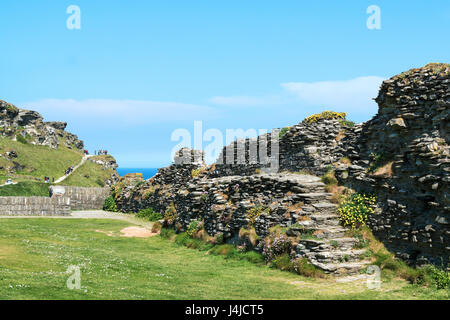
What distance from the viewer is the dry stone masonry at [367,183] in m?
15.5

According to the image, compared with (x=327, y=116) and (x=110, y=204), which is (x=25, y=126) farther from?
(x=327, y=116)

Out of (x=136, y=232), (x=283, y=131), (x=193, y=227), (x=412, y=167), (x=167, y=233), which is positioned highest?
(x=283, y=131)

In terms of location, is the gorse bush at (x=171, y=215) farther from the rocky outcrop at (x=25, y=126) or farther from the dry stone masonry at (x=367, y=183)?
the rocky outcrop at (x=25, y=126)

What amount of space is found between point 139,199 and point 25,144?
76.0 m

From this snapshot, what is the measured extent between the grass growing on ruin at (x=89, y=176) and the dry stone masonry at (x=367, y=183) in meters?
66.9

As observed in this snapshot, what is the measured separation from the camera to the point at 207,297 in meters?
13.1

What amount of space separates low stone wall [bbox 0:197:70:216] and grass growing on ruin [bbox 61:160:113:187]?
149ft

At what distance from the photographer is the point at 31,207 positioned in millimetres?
37938

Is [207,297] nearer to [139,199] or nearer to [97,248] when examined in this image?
[97,248]

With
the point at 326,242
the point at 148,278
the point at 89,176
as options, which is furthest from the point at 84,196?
the point at 89,176

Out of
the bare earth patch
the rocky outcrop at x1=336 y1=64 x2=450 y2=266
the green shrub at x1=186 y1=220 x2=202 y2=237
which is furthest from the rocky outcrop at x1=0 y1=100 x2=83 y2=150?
the rocky outcrop at x1=336 y1=64 x2=450 y2=266

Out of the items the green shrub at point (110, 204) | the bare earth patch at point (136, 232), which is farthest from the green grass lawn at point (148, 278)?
the green shrub at point (110, 204)

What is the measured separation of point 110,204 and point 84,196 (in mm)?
3060
